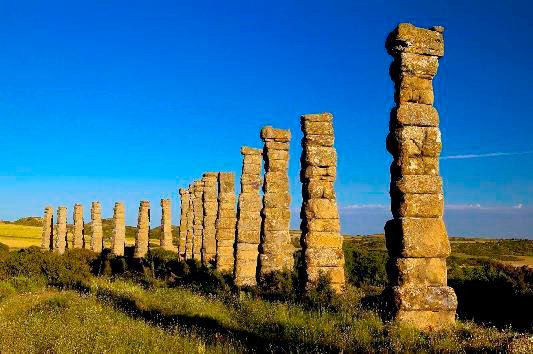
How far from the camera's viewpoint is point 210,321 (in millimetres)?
11000

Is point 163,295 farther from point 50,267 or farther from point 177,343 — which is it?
point 50,267

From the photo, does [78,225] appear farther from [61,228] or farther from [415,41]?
[415,41]

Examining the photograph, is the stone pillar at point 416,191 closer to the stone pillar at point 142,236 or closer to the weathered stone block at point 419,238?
the weathered stone block at point 419,238

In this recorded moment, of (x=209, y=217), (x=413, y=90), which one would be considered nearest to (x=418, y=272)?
(x=413, y=90)

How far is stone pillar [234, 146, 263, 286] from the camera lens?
1992 cm

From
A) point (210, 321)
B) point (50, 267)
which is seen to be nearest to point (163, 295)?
point (210, 321)

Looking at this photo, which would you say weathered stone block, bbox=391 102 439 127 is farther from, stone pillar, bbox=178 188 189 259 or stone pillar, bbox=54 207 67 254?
stone pillar, bbox=54 207 67 254

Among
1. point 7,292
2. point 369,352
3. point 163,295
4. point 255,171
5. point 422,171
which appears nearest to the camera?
point 369,352

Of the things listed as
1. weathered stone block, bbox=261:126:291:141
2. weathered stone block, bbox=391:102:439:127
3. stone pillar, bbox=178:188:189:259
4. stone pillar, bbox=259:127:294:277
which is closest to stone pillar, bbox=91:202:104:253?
stone pillar, bbox=178:188:189:259

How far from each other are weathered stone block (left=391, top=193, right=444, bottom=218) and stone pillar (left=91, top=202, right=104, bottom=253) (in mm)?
38950

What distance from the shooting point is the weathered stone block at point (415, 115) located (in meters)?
10.8

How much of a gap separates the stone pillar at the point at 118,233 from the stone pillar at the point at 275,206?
2521 cm

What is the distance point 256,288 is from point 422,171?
8.52 metres

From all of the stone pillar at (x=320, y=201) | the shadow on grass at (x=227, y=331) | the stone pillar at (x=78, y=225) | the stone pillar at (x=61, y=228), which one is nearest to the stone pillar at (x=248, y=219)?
the stone pillar at (x=320, y=201)
